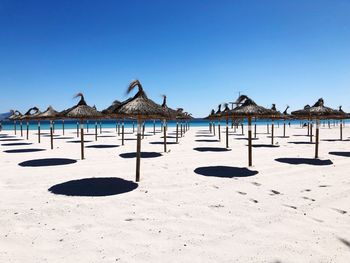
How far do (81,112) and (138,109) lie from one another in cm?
553

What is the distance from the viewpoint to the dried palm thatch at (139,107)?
778 centimetres

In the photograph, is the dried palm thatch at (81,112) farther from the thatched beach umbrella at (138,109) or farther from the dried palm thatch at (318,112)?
the dried palm thatch at (318,112)

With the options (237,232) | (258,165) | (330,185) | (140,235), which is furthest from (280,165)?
(140,235)

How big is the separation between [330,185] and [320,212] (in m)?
2.47

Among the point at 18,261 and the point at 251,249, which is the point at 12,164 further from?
the point at 251,249

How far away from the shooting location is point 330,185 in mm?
7281

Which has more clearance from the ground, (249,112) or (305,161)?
(249,112)

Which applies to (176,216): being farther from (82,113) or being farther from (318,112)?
(318,112)

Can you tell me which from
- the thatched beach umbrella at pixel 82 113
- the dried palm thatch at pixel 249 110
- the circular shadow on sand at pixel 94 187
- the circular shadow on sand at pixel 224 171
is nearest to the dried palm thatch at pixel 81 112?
the thatched beach umbrella at pixel 82 113

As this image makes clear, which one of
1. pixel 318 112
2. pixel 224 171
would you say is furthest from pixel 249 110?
pixel 318 112

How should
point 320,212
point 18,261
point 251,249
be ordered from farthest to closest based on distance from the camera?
1. point 320,212
2. point 251,249
3. point 18,261

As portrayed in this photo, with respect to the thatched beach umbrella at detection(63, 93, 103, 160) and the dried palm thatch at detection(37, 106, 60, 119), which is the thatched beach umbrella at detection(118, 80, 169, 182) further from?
the dried palm thatch at detection(37, 106, 60, 119)

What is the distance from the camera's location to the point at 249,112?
1002cm

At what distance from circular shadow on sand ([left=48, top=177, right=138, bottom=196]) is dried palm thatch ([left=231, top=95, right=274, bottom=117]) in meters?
4.99
